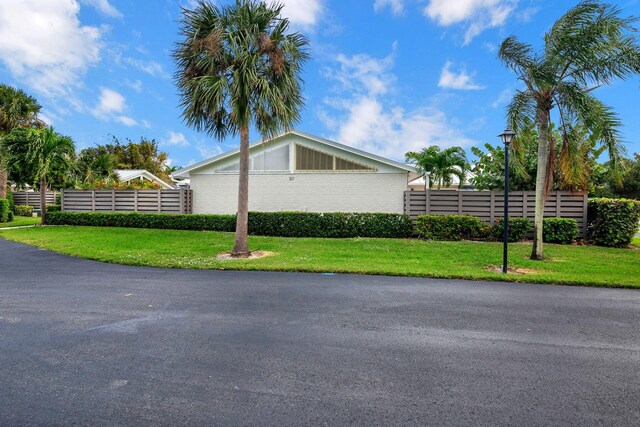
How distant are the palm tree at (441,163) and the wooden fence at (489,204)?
5.66 metres

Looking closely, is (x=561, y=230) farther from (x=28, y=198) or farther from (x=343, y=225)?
(x=28, y=198)

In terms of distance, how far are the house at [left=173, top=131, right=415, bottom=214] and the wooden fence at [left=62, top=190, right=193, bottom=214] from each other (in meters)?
0.75

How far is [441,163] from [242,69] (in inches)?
546

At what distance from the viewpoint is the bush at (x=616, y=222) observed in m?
11.4

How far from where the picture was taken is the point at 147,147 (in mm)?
41562

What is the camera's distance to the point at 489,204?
13.3 m

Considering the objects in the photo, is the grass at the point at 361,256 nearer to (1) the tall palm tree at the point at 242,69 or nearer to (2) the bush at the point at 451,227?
(2) the bush at the point at 451,227

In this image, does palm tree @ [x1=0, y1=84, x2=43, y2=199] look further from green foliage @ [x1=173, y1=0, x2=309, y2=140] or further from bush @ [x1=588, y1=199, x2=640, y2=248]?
bush @ [x1=588, y1=199, x2=640, y2=248]

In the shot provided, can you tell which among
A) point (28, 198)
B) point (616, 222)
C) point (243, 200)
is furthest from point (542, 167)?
point (28, 198)

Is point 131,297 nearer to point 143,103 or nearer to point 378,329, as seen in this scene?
point 378,329

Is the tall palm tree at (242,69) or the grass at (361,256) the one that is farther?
the tall palm tree at (242,69)

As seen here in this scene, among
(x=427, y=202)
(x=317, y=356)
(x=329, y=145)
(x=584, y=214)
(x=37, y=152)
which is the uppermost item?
(x=329, y=145)

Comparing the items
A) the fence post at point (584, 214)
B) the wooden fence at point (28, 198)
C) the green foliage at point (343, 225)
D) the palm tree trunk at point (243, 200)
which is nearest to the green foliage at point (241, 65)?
the palm tree trunk at point (243, 200)

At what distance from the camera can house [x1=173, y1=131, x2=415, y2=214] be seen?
15047 millimetres
